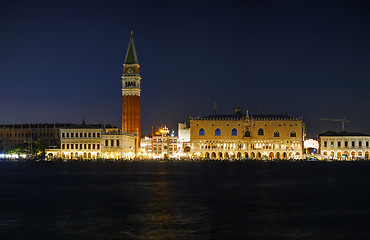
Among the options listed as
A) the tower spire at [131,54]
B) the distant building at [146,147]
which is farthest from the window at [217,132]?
the tower spire at [131,54]

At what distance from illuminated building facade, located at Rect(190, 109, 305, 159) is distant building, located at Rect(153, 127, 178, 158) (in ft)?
73.0

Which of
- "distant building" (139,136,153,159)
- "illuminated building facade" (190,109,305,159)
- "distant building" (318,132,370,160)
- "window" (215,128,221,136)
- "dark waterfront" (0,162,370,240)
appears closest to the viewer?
"dark waterfront" (0,162,370,240)

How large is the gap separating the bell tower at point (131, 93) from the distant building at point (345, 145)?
2160 inches

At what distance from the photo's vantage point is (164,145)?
596ft

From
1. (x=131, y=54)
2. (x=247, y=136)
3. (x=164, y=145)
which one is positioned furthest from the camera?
(x=164, y=145)

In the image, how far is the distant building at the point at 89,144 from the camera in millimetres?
156875

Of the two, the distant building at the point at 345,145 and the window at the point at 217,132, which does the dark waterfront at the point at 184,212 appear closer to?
the window at the point at 217,132

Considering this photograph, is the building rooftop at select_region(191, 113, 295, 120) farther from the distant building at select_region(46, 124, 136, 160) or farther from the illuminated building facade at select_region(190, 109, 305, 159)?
the distant building at select_region(46, 124, 136, 160)

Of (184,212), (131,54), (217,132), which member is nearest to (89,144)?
(131,54)

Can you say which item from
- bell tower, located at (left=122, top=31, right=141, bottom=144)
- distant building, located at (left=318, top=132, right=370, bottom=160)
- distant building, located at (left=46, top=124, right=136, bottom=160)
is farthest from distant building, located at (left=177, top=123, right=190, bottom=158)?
distant building, located at (left=318, top=132, right=370, bottom=160)

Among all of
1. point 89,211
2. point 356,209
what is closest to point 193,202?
point 89,211

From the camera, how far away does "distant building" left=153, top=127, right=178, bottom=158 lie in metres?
181

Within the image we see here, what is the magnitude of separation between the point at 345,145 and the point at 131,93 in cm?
6484

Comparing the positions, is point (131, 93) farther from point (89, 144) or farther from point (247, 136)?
point (247, 136)
